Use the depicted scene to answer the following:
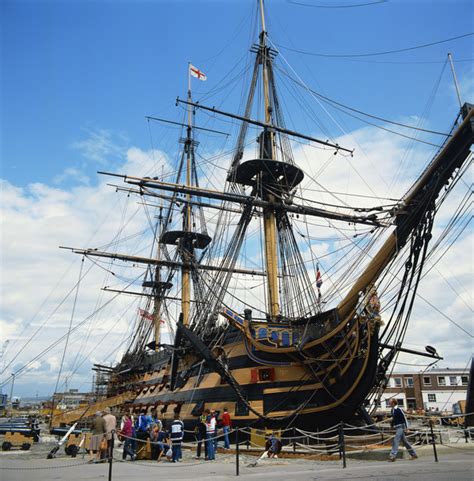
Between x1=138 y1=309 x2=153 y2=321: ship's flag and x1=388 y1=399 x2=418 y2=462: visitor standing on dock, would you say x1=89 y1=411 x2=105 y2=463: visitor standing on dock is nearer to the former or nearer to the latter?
x1=388 y1=399 x2=418 y2=462: visitor standing on dock

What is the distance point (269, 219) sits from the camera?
68.6ft

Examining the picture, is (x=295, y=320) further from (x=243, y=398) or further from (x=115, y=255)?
(x=115, y=255)

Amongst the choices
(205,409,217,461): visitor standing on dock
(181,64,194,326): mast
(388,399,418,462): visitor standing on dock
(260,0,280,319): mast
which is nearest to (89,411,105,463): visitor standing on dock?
(205,409,217,461): visitor standing on dock

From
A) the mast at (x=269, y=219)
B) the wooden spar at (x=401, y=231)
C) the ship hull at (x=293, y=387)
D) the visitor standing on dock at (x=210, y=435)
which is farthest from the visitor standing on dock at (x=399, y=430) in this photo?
the mast at (x=269, y=219)

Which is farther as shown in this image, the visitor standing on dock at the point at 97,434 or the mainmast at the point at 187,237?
the mainmast at the point at 187,237

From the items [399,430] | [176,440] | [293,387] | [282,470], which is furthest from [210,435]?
[399,430]

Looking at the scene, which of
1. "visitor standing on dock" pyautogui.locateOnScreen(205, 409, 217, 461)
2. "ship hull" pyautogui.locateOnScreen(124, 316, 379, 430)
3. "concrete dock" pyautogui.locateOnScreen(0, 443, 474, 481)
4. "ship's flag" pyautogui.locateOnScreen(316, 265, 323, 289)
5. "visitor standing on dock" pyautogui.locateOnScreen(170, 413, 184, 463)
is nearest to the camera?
"concrete dock" pyautogui.locateOnScreen(0, 443, 474, 481)

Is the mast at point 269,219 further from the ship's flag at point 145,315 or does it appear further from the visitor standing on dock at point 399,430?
the ship's flag at point 145,315

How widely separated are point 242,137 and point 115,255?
530 inches

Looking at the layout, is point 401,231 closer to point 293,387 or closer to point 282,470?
point 293,387

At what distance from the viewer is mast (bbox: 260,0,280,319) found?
18938 millimetres

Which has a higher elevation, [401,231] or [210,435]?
[401,231]

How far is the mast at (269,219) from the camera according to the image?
1894 cm

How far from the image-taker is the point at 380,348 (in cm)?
1391
